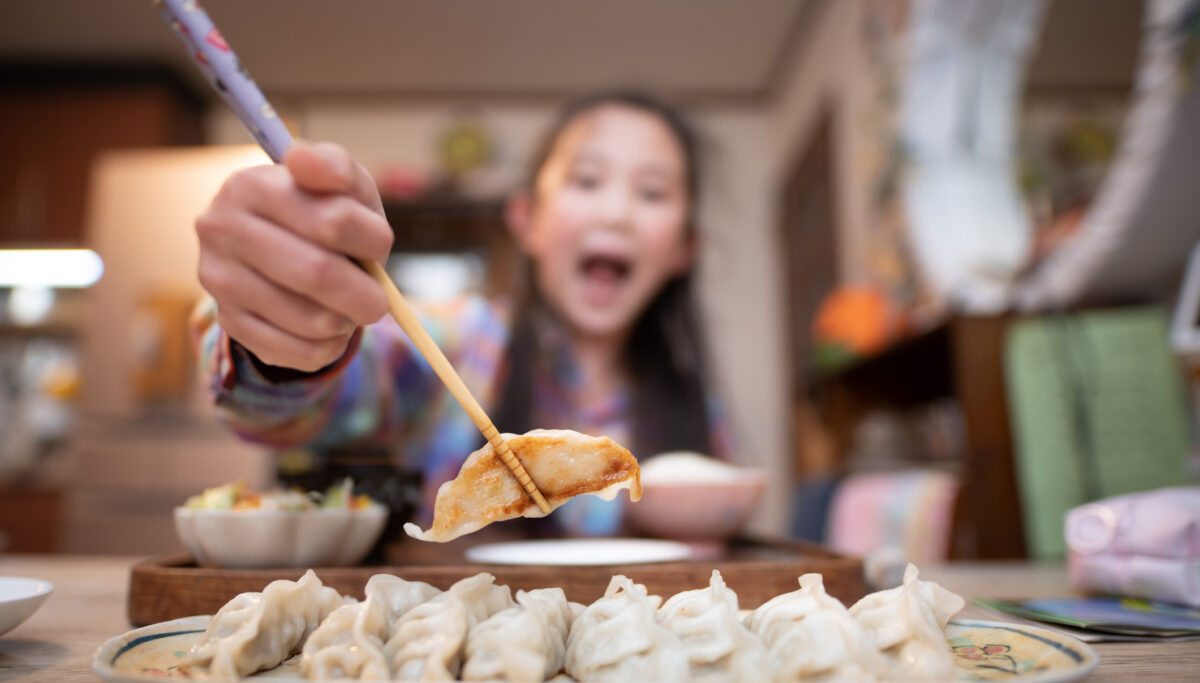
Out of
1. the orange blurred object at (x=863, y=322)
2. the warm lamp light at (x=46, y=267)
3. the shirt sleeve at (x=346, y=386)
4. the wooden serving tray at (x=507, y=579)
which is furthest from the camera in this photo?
the warm lamp light at (x=46, y=267)

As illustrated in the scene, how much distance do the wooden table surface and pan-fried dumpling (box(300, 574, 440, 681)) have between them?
18 cm

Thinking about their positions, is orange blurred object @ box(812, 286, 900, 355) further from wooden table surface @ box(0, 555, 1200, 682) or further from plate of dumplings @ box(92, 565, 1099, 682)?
plate of dumplings @ box(92, 565, 1099, 682)

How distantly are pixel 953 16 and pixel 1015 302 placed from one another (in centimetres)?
83

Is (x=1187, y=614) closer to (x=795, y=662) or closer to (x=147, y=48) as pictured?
(x=795, y=662)

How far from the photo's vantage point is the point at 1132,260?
4.53 ft

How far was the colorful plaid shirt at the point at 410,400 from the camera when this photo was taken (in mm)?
864

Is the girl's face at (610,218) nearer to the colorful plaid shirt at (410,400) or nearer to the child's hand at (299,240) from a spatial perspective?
the colorful plaid shirt at (410,400)

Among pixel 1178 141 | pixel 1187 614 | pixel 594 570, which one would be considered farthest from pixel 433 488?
pixel 1178 141

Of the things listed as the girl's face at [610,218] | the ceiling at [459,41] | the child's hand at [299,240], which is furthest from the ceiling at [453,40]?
the child's hand at [299,240]

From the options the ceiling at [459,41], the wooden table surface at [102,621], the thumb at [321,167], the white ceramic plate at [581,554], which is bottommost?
the wooden table surface at [102,621]

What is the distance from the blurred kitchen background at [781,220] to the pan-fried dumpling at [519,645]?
0.96 meters

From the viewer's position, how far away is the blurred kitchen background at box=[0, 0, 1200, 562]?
138cm

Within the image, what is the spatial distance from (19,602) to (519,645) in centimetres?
40

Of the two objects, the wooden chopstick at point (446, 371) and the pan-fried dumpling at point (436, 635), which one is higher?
the wooden chopstick at point (446, 371)
